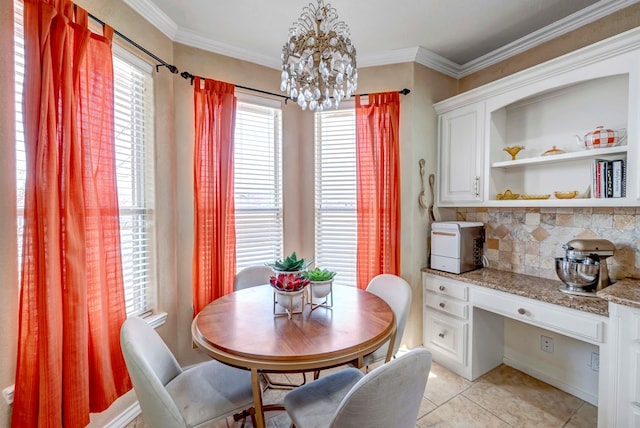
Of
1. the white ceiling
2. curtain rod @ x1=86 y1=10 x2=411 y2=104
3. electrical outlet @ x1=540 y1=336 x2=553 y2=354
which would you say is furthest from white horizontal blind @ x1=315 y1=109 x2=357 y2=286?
electrical outlet @ x1=540 y1=336 x2=553 y2=354

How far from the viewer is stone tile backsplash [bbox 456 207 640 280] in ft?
6.08

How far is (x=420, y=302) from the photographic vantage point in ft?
8.70

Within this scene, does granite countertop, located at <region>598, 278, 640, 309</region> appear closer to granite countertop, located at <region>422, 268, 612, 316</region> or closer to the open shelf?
granite countertop, located at <region>422, 268, 612, 316</region>

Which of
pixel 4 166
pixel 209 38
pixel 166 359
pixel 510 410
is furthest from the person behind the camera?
pixel 209 38

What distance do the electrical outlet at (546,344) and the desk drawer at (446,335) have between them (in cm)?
64

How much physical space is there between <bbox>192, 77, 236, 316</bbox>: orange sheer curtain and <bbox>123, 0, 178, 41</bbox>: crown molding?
1.22ft

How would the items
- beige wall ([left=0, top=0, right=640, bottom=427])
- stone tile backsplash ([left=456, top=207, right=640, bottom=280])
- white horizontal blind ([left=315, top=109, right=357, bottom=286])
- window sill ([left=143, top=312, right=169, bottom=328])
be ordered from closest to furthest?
beige wall ([left=0, top=0, right=640, bottom=427]) < stone tile backsplash ([left=456, top=207, right=640, bottom=280]) < window sill ([left=143, top=312, right=169, bottom=328]) < white horizontal blind ([left=315, top=109, right=357, bottom=286])

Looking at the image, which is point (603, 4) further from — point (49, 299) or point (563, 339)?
point (49, 299)

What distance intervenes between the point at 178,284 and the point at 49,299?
1.03 metres

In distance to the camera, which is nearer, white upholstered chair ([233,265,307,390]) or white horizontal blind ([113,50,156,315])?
white horizontal blind ([113,50,156,315])

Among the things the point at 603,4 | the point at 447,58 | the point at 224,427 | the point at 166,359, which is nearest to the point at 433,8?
the point at 447,58

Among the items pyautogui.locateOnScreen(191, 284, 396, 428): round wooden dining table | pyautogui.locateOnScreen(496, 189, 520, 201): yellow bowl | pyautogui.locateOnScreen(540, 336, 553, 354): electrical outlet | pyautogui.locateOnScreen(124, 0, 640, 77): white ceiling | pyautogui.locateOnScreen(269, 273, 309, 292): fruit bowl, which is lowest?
pyautogui.locateOnScreen(540, 336, 553, 354): electrical outlet

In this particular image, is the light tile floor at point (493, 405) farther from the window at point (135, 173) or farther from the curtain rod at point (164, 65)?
the curtain rod at point (164, 65)

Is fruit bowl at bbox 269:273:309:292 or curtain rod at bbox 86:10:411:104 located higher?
curtain rod at bbox 86:10:411:104
